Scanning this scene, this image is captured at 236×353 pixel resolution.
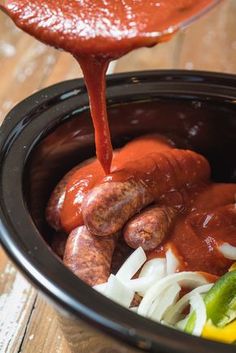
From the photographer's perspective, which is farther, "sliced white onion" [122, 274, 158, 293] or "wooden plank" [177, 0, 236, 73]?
"wooden plank" [177, 0, 236, 73]

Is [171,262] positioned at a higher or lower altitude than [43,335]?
higher

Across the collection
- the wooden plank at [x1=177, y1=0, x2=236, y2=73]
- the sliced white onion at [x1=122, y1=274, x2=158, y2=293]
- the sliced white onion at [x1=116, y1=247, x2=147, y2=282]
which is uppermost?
the sliced white onion at [x1=116, y1=247, x2=147, y2=282]

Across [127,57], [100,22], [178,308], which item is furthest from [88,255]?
[127,57]

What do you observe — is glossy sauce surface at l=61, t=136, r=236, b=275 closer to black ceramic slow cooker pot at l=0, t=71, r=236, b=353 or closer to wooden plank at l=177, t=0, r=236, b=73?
black ceramic slow cooker pot at l=0, t=71, r=236, b=353

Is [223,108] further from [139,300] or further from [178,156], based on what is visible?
[139,300]

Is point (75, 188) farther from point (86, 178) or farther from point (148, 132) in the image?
point (148, 132)

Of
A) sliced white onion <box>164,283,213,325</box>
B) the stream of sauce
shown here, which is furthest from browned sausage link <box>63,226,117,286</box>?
the stream of sauce

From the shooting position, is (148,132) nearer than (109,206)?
No
